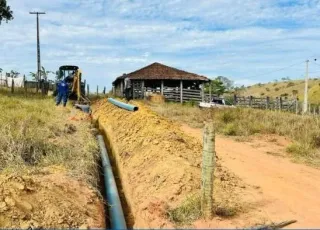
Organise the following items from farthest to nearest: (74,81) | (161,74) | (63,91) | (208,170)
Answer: (161,74) → (74,81) → (63,91) → (208,170)

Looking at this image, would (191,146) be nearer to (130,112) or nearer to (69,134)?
(69,134)

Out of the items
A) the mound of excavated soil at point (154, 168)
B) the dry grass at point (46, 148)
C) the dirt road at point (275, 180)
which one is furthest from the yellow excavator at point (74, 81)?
the dirt road at point (275, 180)

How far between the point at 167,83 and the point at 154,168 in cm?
3313

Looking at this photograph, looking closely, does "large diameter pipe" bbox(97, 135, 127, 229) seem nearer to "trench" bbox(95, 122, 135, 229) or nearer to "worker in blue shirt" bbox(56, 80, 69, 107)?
"trench" bbox(95, 122, 135, 229)

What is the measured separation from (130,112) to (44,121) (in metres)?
4.20

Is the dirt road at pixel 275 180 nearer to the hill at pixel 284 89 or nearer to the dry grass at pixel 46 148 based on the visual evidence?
the dry grass at pixel 46 148

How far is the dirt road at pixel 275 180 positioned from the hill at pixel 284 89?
52.0 metres

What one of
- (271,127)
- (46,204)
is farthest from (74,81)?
(46,204)

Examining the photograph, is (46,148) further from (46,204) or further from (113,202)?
(46,204)

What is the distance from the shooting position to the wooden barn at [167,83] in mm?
38281

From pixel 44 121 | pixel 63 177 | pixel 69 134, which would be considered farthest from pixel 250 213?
pixel 44 121

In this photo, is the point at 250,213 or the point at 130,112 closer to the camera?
the point at 250,213

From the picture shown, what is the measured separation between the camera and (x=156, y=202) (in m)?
7.06

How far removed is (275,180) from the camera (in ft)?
29.6
